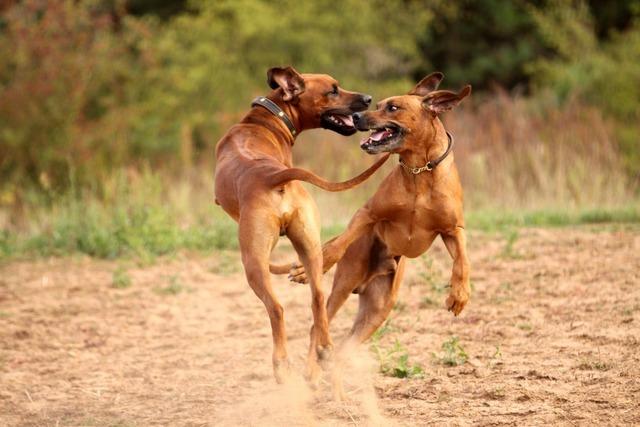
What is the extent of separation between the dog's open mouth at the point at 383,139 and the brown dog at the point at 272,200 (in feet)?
1.04

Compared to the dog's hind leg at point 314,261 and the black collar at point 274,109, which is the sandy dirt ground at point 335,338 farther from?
the black collar at point 274,109

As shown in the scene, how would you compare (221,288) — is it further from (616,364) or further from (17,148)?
(17,148)

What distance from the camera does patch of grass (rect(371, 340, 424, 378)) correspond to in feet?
21.8

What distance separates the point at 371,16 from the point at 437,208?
1962 centimetres

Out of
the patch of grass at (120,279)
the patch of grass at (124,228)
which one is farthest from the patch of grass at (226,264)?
the patch of grass at (120,279)

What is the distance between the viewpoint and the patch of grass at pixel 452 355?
6723 mm

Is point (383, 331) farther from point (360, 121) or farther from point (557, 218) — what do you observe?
point (557, 218)

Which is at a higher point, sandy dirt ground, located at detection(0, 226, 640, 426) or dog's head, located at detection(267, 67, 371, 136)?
dog's head, located at detection(267, 67, 371, 136)

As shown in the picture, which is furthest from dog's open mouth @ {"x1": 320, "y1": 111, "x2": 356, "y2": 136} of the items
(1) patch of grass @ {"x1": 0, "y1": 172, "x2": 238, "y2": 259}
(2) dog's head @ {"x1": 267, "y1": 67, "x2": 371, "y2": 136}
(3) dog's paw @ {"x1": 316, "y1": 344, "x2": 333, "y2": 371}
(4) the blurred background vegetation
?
(4) the blurred background vegetation

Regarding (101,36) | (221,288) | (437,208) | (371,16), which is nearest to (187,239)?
(221,288)

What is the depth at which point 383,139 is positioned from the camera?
253 inches

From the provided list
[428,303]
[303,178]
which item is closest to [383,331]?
[428,303]

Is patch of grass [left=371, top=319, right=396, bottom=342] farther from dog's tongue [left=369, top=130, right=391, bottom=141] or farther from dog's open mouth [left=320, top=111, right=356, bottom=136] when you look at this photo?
dog's tongue [left=369, top=130, right=391, bottom=141]

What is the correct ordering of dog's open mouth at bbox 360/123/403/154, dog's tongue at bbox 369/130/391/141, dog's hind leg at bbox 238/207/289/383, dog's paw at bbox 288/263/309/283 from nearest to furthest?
dog's hind leg at bbox 238/207/289/383 → dog's paw at bbox 288/263/309/283 → dog's open mouth at bbox 360/123/403/154 → dog's tongue at bbox 369/130/391/141
